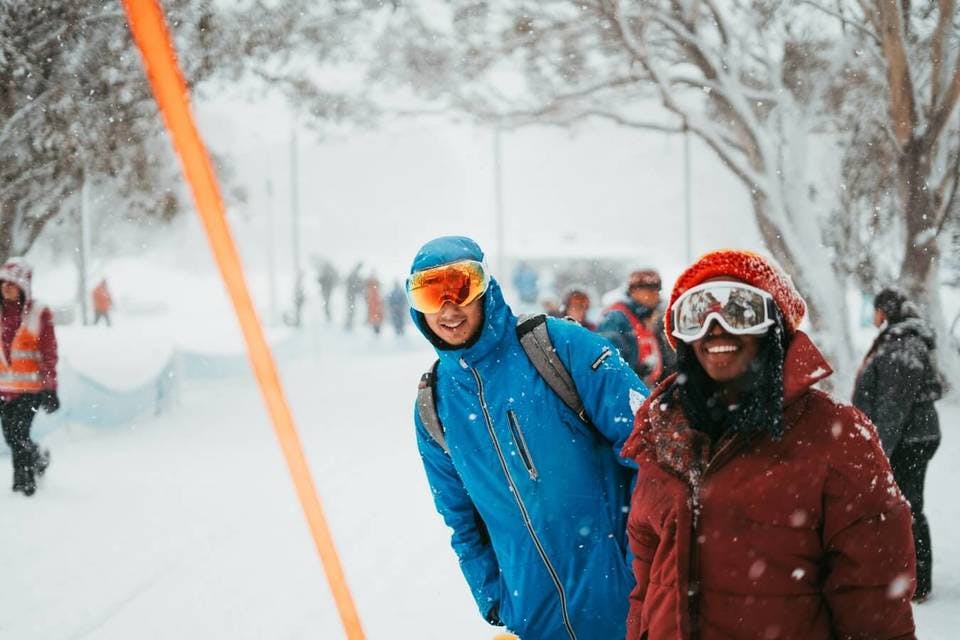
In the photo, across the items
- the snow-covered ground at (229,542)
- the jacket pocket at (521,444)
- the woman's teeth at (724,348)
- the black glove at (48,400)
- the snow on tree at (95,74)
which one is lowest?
the snow-covered ground at (229,542)

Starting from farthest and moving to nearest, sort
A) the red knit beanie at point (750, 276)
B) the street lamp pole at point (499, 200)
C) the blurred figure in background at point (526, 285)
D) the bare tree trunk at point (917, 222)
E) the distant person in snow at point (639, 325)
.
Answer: the blurred figure in background at point (526, 285) < the street lamp pole at point (499, 200) < the bare tree trunk at point (917, 222) < the distant person in snow at point (639, 325) < the red knit beanie at point (750, 276)

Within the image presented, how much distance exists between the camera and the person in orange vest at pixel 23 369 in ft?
24.1

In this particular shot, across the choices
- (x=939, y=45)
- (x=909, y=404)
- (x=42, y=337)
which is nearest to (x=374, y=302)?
(x=939, y=45)

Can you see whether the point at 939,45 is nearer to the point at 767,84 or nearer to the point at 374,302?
the point at 767,84

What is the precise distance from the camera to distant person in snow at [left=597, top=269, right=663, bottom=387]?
19.7 feet

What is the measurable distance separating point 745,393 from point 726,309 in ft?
0.61

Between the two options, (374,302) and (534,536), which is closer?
(534,536)

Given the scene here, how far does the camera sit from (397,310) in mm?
26438

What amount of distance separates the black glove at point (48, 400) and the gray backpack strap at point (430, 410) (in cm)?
614

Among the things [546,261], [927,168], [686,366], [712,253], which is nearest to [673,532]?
[686,366]

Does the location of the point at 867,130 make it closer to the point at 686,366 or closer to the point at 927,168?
the point at 927,168

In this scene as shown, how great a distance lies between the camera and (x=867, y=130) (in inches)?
578

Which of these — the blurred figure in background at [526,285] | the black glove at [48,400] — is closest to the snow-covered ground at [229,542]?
the black glove at [48,400]

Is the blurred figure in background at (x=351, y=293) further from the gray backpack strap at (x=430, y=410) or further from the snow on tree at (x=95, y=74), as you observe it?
the gray backpack strap at (x=430, y=410)
